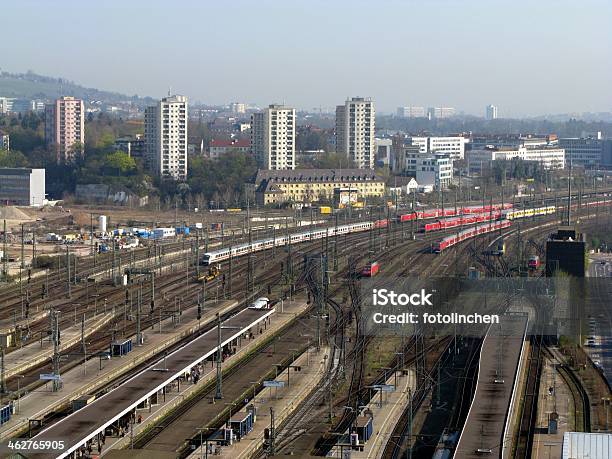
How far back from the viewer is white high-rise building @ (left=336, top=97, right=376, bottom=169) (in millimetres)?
58719

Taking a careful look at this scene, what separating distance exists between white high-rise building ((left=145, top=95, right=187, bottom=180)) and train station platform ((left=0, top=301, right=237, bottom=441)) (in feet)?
94.6

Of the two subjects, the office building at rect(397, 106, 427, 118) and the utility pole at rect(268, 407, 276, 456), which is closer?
the utility pole at rect(268, 407, 276, 456)

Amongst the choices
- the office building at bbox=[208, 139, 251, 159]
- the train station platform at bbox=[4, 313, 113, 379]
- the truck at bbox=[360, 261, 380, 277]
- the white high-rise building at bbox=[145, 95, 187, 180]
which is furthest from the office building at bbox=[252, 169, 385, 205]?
the train station platform at bbox=[4, 313, 113, 379]

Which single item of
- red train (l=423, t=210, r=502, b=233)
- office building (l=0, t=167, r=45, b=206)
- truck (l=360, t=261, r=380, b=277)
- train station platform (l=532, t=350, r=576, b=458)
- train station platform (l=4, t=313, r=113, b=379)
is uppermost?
office building (l=0, t=167, r=45, b=206)

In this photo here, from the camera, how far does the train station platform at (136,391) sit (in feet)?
42.8

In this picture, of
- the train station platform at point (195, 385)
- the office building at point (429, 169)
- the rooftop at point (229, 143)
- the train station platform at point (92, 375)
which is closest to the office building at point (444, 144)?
the rooftop at point (229, 143)

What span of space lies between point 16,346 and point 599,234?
1982cm

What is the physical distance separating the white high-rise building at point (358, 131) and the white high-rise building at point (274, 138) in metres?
4.79

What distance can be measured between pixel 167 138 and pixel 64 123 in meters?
10.2

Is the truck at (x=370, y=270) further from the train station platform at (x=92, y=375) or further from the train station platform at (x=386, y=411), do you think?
the train station platform at (x=386, y=411)

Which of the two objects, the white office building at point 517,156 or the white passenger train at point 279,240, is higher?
the white office building at point 517,156

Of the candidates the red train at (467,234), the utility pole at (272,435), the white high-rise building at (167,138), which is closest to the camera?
the utility pole at (272,435)

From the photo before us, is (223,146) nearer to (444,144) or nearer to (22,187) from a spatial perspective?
(22,187)

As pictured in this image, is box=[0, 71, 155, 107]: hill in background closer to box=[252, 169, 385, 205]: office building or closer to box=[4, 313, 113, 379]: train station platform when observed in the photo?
box=[252, 169, 385, 205]: office building
